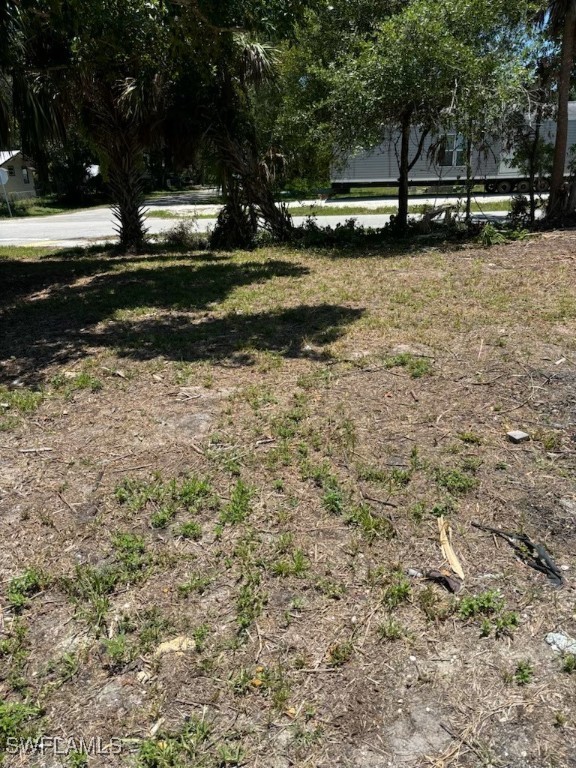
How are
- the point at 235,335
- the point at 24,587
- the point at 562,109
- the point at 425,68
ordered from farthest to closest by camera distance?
the point at 562,109, the point at 425,68, the point at 235,335, the point at 24,587

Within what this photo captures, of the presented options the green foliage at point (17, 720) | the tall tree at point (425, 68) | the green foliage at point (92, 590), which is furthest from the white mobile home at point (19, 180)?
the green foliage at point (17, 720)

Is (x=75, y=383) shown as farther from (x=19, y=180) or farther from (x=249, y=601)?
(x=19, y=180)

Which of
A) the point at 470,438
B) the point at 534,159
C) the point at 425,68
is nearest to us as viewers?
the point at 470,438

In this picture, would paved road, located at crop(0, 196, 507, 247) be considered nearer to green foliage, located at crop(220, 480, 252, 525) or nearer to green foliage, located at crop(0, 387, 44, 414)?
green foliage, located at crop(0, 387, 44, 414)

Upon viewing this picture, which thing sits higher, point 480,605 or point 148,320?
point 148,320

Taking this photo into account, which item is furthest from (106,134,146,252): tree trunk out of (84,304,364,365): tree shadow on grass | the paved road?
(84,304,364,365): tree shadow on grass

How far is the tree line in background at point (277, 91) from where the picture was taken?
9984 millimetres

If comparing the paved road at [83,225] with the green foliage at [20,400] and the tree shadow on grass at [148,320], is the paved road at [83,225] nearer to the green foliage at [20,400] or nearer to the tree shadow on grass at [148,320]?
the tree shadow on grass at [148,320]

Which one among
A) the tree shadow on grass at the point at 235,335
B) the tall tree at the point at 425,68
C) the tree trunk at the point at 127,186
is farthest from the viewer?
the tree trunk at the point at 127,186

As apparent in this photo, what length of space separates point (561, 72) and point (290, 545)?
12579 millimetres

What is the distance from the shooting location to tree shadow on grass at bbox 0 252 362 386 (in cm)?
589

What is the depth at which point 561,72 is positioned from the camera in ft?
39.8

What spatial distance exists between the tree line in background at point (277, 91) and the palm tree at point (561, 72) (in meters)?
0.03

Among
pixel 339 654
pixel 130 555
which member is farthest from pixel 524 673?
pixel 130 555
